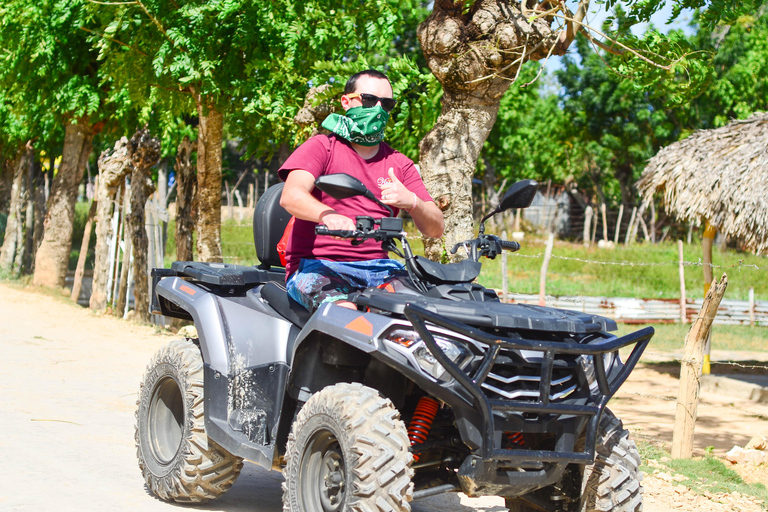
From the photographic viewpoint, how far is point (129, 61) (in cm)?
1073

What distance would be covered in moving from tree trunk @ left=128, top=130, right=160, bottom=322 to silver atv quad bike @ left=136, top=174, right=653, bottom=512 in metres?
9.58

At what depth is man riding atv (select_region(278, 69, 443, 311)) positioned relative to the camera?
12.2 ft

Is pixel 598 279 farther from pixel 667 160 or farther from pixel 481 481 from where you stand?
pixel 481 481

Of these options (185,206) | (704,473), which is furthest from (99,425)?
(185,206)

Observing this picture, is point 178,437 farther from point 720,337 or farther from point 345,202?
point 720,337

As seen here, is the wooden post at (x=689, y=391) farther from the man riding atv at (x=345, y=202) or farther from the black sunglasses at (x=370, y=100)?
the black sunglasses at (x=370, y=100)

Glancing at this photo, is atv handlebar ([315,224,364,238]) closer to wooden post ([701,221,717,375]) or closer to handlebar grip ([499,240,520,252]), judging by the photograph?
handlebar grip ([499,240,520,252])

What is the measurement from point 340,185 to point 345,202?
63 centimetres

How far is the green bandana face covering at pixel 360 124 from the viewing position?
12.8 ft

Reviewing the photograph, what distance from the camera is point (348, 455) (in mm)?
3176

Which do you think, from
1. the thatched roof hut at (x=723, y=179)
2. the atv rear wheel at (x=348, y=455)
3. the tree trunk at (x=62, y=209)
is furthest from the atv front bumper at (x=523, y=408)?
the tree trunk at (x=62, y=209)

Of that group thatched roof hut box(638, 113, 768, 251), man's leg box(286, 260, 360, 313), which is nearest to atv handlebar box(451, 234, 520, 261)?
man's leg box(286, 260, 360, 313)

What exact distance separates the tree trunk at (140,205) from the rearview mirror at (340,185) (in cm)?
1085

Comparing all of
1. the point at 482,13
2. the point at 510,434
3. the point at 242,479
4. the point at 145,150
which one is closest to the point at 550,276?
the point at 145,150
